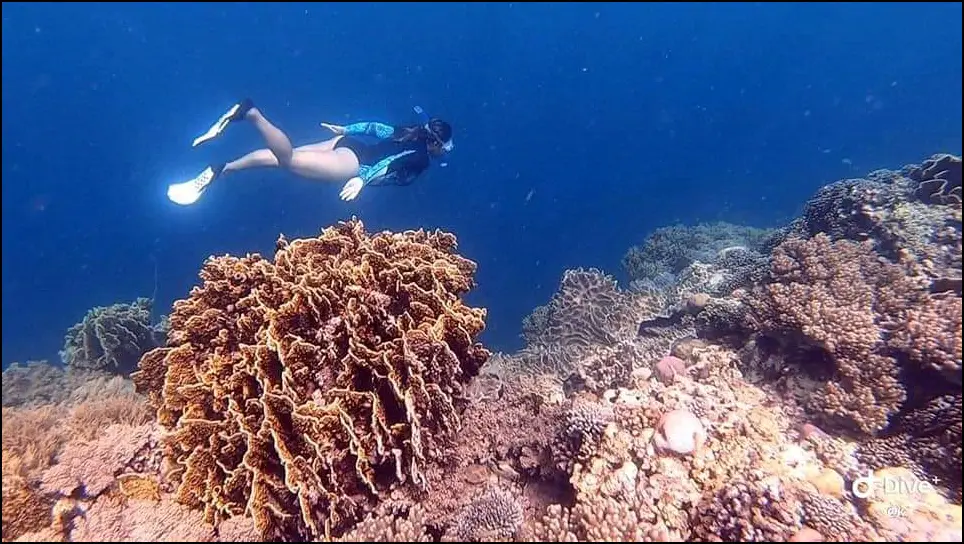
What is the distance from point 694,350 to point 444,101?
9542cm

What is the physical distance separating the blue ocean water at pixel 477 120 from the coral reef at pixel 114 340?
928 inches

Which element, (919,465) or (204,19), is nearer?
(919,465)

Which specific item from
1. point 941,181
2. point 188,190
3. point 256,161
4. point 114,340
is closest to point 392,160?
point 256,161

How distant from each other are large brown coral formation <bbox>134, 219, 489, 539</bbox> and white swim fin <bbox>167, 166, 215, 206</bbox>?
18.3ft

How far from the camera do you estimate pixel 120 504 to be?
12.8 ft

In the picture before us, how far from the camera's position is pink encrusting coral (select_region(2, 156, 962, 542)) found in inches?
144

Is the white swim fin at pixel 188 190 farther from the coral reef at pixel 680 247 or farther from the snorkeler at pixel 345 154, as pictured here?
the coral reef at pixel 680 247

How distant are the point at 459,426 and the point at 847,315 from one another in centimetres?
439

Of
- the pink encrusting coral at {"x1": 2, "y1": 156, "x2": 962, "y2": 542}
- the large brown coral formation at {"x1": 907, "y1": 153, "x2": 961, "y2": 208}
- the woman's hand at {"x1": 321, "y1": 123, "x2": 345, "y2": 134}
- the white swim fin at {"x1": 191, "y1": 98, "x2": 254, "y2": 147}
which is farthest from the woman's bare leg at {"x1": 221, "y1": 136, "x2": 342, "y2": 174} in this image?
the large brown coral formation at {"x1": 907, "y1": 153, "x2": 961, "y2": 208}

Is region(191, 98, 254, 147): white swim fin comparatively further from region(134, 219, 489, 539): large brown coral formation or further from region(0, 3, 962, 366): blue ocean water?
region(0, 3, 962, 366): blue ocean water

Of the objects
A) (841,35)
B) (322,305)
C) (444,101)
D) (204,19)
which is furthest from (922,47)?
(322,305)

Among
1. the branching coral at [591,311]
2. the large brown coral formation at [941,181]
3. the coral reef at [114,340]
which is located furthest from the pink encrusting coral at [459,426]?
the coral reef at [114,340]

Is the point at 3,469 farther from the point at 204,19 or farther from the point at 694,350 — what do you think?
the point at 204,19

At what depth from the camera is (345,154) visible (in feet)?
38.2
